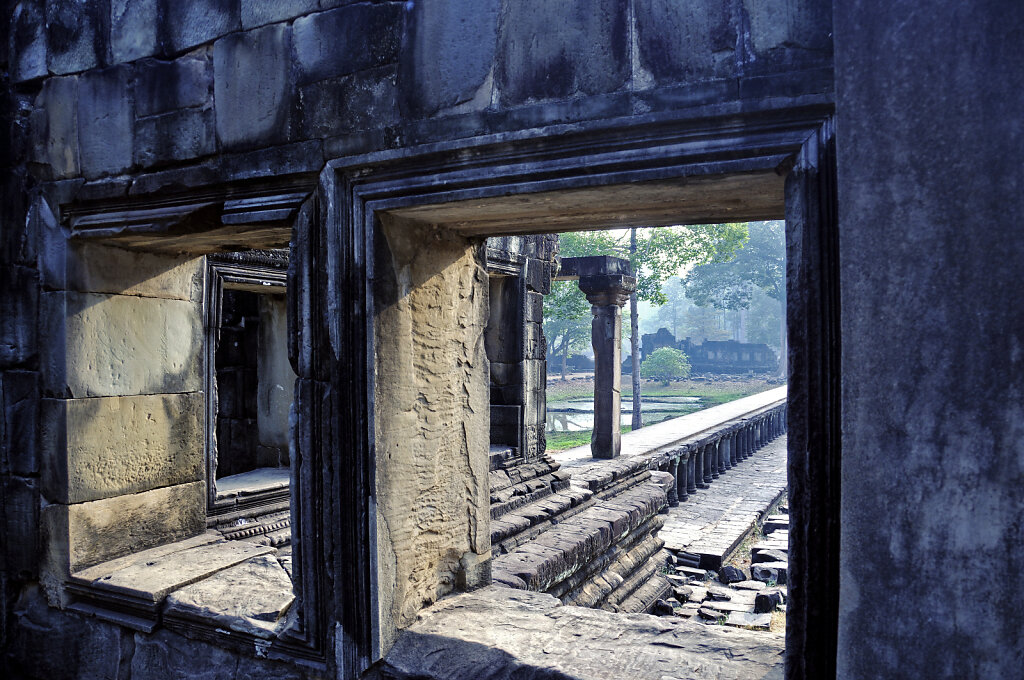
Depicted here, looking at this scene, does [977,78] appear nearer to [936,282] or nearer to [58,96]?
[936,282]

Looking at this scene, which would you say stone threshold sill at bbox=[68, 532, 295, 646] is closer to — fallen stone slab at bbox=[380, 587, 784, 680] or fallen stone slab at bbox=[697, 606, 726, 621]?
fallen stone slab at bbox=[380, 587, 784, 680]

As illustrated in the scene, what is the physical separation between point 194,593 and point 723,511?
8926 millimetres

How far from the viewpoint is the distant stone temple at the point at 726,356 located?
4034 cm

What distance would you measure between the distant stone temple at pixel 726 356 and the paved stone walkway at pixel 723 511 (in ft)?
87.3

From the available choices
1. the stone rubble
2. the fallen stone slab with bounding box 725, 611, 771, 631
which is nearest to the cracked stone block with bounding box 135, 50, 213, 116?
the stone rubble

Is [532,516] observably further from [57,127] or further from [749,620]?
[57,127]

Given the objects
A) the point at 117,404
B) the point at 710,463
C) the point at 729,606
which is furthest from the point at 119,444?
the point at 710,463

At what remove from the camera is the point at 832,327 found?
1514 mm

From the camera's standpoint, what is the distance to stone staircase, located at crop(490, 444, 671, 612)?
16.3ft

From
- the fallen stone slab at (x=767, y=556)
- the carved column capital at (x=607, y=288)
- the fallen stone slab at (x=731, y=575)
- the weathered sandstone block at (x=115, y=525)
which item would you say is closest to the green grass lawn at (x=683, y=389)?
the carved column capital at (x=607, y=288)

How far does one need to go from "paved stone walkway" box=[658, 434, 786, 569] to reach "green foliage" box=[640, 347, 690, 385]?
53.6 feet

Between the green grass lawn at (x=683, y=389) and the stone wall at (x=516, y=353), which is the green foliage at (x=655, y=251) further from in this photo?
the stone wall at (x=516, y=353)

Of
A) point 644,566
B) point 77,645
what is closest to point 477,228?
point 77,645

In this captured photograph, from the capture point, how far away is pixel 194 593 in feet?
8.93
